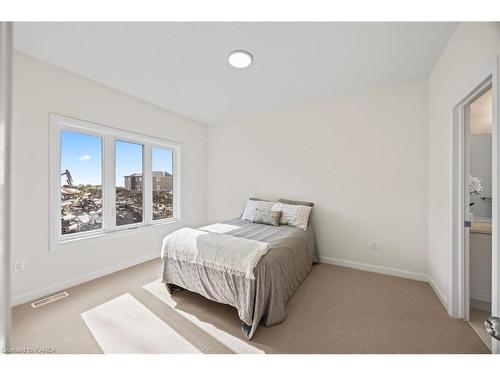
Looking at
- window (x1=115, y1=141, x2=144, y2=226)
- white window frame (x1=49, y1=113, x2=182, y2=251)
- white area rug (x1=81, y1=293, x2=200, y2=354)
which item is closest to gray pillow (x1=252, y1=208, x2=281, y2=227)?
white window frame (x1=49, y1=113, x2=182, y2=251)

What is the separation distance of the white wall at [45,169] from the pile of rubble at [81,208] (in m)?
0.26

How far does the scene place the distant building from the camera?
3.21 metres

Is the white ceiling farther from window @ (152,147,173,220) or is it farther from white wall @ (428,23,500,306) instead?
window @ (152,147,173,220)

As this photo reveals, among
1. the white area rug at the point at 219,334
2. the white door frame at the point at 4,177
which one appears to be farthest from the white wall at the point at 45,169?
the white door frame at the point at 4,177

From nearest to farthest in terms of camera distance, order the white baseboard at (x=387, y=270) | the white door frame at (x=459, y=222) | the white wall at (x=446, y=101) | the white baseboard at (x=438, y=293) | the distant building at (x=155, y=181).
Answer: the white wall at (x=446, y=101), the white door frame at (x=459, y=222), the white baseboard at (x=438, y=293), the white baseboard at (x=387, y=270), the distant building at (x=155, y=181)

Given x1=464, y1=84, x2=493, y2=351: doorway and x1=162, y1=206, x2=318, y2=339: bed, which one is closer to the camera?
x1=162, y1=206, x2=318, y2=339: bed

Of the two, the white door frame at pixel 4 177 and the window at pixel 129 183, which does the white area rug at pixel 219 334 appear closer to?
the white door frame at pixel 4 177

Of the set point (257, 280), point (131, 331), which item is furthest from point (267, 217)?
point (131, 331)

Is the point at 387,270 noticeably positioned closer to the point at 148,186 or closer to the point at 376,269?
the point at 376,269

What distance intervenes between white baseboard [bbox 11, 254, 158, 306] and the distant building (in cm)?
117

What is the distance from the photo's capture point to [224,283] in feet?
5.92

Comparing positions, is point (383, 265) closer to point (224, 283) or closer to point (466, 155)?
point (466, 155)

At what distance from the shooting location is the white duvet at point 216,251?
1709 millimetres

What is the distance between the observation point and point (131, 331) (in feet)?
5.47
